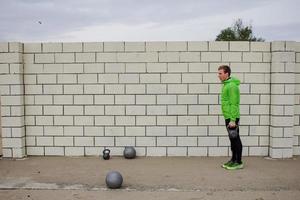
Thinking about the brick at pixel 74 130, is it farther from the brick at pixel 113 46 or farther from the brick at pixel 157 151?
the brick at pixel 113 46

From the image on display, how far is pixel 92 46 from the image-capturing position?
7.40 meters

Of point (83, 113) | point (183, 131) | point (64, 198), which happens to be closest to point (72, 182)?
point (64, 198)

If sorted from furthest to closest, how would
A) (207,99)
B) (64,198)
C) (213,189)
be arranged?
(207,99), (213,189), (64,198)

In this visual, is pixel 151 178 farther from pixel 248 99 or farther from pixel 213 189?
pixel 248 99

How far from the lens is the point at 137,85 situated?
7.40 metres

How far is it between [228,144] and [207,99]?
0.95 meters

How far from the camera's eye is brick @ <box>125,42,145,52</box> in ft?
24.2

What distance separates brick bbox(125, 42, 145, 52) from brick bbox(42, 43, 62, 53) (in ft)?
4.21

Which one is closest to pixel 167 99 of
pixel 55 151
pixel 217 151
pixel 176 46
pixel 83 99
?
pixel 176 46

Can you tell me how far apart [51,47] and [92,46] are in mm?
794

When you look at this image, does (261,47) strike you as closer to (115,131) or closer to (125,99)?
(125,99)

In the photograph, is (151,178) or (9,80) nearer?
(151,178)

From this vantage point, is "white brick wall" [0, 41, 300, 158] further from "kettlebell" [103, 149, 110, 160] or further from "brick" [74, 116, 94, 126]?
"kettlebell" [103, 149, 110, 160]

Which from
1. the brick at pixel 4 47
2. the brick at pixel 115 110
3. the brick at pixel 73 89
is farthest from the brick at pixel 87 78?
the brick at pixel 4 47
